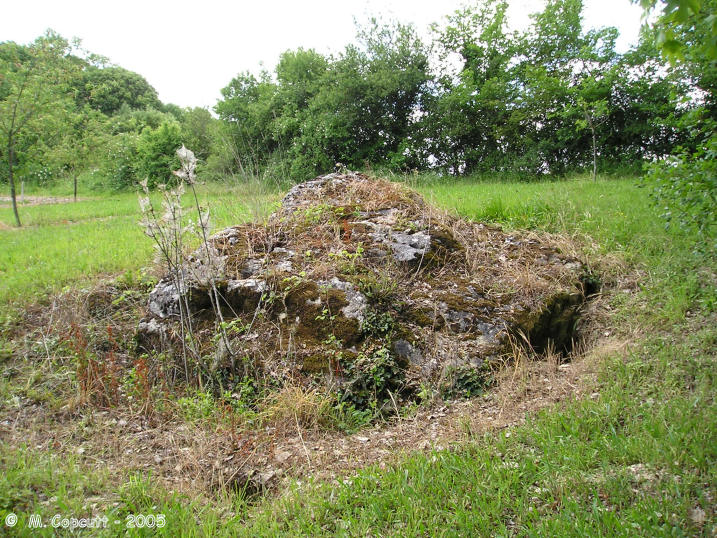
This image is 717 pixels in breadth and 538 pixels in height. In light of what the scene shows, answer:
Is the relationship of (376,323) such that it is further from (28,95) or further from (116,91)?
(116,91)

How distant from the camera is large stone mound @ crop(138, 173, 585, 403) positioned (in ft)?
13.7

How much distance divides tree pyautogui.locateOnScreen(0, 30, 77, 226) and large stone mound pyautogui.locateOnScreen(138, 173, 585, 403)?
8824 millimetres

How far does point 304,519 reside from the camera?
2428 millimetres

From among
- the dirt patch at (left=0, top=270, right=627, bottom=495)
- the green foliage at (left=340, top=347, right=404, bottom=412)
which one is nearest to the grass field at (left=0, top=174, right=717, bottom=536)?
the dirt patch at (left=0, top=270, right=627, bottom=495)

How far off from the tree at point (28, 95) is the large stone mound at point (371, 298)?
8.82 meters

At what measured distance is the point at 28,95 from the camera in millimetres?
10477

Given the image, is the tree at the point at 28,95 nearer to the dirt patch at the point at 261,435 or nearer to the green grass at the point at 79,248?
the green grass at the point at 79,248

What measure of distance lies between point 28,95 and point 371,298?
36.4 feet

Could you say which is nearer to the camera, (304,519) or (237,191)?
(304,519)

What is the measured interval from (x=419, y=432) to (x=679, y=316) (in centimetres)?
301

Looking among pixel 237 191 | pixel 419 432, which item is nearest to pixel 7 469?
pixel 419 432

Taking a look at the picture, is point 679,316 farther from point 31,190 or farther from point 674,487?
point 31,190

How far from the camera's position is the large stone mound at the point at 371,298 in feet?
13.7

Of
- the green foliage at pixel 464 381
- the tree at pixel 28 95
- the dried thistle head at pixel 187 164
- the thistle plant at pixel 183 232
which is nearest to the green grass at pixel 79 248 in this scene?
the thistle plant at pixel 183 232
